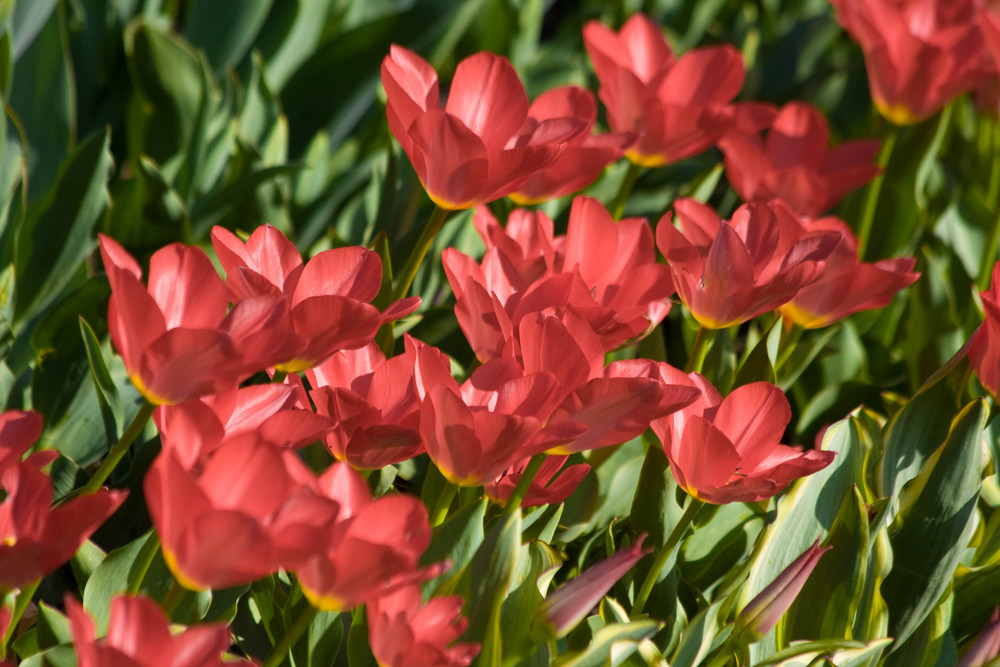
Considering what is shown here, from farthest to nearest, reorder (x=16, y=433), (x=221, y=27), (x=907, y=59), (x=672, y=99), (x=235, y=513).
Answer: (x=221, y=27), (x=907, y=59), (x=672, y=99), (x=16, y=433), (x=235, y=513)

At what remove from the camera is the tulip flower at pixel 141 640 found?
16.7 inches

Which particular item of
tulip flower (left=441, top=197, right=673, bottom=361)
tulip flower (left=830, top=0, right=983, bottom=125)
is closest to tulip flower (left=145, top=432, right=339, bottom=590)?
tulip flower (left=441, top=197, right=673, bottom=361)

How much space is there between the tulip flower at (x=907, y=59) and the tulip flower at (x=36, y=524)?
1.01 metres

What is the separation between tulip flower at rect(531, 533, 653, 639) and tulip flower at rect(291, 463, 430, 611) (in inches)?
4.5

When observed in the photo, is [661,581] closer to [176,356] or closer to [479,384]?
[479,384]

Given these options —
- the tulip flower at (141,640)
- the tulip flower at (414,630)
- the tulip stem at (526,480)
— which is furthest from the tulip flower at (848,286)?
the tulip flower at (141,640)

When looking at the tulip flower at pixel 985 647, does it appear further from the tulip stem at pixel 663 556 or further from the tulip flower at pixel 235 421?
the tulip flower at pixel 235 421

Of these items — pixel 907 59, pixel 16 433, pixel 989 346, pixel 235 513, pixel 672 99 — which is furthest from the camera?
pixel 907 59

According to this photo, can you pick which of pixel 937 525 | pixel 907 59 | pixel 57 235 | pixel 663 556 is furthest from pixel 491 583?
pixel 907 59

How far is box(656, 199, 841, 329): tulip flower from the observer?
2.32ft

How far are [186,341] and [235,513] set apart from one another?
0.11 meters

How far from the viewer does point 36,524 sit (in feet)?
1.65

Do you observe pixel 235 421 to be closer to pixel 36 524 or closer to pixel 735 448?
pixel 36 524

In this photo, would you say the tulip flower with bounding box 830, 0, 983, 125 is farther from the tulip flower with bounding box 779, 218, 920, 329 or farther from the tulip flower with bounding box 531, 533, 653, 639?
the tulip flower with bounding box 531, 533, 653, 639
